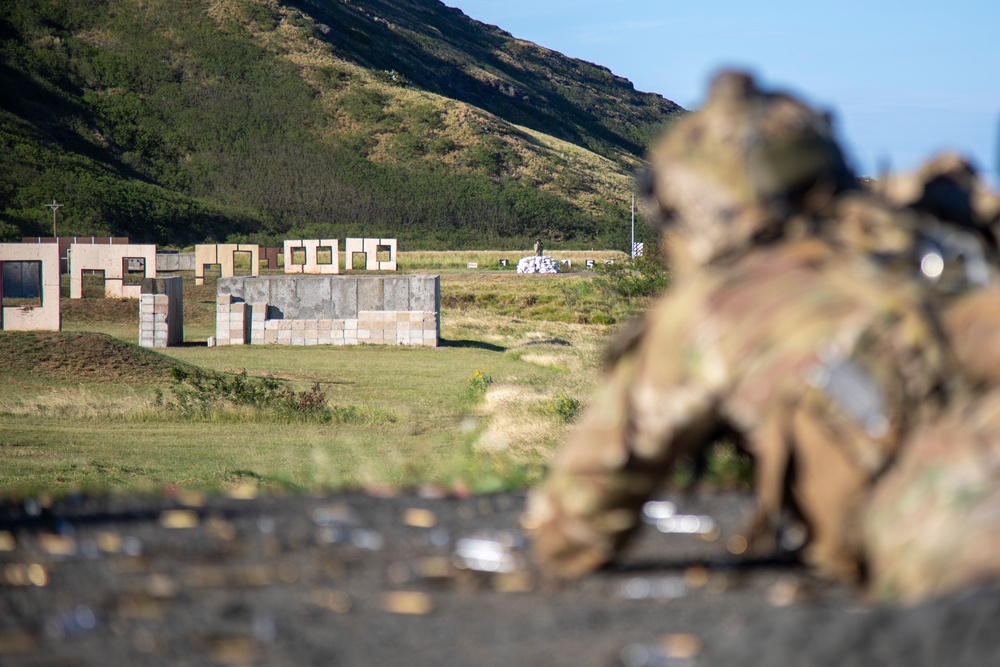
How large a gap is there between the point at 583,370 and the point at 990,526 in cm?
1818

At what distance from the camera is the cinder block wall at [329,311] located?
26.8 metres

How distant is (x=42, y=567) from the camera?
10.0 ft

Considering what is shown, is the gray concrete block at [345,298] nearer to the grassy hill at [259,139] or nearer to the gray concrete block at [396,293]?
the gray concrete block at [396,293]

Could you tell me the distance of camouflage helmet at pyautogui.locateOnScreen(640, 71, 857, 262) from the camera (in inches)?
111

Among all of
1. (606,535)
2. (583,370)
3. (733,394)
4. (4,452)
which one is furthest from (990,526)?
(583,370)

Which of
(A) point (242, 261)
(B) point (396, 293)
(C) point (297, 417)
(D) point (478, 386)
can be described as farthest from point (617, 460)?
(A) point (242, 261)

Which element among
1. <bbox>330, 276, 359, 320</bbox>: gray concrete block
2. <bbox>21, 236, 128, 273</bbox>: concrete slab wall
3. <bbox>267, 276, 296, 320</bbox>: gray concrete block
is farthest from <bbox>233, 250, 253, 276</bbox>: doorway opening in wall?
<bbox>330, 276, 359, 320</bbox>: gray concrete block

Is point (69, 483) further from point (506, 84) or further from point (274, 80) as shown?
point (506, 84)

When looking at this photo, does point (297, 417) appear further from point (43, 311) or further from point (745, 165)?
point (43, 311)

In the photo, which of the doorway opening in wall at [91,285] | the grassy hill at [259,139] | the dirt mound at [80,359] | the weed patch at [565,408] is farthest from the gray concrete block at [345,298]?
the grassy hill at [259,139]

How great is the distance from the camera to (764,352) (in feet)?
8.20

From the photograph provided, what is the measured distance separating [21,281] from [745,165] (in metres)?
26.0

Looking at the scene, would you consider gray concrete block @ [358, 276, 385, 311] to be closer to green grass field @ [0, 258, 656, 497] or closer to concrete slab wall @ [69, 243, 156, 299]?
green grass field @ [0, 258, 656, 497]

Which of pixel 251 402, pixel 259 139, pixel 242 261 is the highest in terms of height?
pixel 259 139
